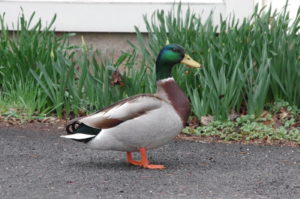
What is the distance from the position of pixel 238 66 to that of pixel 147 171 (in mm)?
1790

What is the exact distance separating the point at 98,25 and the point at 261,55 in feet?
7.58

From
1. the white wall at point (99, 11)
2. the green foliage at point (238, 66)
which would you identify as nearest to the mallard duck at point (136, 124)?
the green foliage at point (238, 66)

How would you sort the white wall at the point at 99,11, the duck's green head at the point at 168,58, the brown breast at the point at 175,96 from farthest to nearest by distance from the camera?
1. the white wall at the point at 99,11
2. the duck's green head at the point at 168,58
3. the brown breast at the point at 175,96

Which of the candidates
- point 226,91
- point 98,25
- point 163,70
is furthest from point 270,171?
point 98,25

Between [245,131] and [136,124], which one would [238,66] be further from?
[136,124]

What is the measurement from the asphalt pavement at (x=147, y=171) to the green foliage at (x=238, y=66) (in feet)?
2.01

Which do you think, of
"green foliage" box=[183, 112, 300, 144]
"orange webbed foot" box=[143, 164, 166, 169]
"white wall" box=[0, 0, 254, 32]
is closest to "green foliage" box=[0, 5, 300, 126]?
"green foliage" box=[183, 112, 300, 144]

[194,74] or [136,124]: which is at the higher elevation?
[194,74]

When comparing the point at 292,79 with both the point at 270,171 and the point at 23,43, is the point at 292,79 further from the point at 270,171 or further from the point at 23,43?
the point at 23,43

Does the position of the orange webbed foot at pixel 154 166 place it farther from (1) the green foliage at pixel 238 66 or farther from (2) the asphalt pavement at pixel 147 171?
(1) the green foliage at pixel 238 66

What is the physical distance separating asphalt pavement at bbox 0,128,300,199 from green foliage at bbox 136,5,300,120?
2.01ft

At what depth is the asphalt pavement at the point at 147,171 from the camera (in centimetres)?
520

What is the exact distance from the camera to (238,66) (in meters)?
7.26

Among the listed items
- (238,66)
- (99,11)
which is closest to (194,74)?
(238,66)
